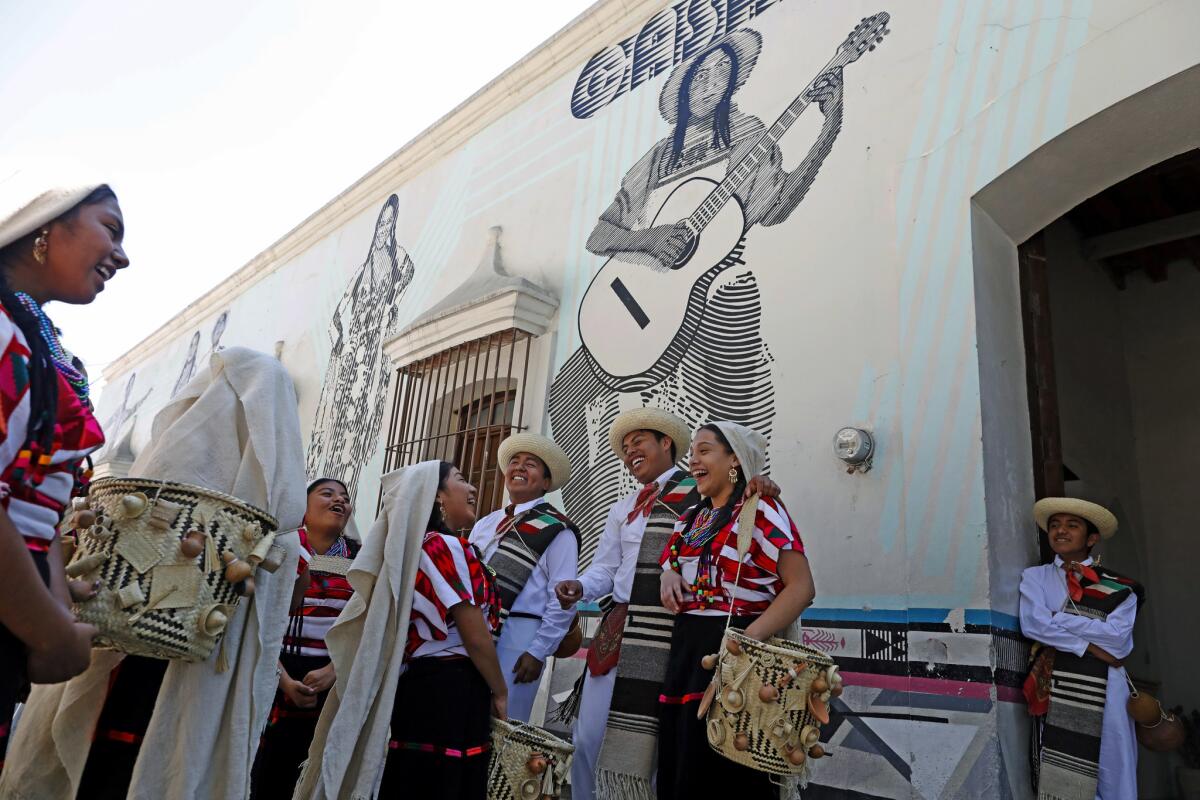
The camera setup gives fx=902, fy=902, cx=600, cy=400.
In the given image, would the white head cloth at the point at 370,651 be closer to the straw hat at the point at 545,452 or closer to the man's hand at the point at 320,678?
the man's hand at the point at 320,678

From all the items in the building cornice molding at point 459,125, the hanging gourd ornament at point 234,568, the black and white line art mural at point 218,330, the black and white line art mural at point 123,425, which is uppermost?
the building cornice molding at point 459,125

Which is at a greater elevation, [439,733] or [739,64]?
[739,64]

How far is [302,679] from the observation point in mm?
3127

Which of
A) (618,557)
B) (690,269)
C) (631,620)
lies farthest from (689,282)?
(631,620)

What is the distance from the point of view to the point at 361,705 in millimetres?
2598

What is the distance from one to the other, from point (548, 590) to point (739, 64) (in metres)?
3.26

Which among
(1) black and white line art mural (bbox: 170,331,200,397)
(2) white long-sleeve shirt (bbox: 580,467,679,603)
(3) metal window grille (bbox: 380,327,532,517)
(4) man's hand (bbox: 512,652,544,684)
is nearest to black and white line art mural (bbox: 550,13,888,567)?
(3) metal window grille (bbox: 380,327,532,517)

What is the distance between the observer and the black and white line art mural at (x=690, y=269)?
464 centimetres

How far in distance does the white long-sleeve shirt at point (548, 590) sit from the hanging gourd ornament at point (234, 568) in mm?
1683

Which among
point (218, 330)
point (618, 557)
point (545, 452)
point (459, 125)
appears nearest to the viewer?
point (618, 557)

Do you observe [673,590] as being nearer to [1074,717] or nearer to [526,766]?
[526,766]

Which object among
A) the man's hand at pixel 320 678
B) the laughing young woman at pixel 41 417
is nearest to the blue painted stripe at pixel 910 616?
the man's hand at pixel 320 678

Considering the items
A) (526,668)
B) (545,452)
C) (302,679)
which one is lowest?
(302,679)

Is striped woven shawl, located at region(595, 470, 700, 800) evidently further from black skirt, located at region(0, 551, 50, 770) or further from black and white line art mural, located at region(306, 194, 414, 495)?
black and white line art mural, located at region(306, 194, 414, 495)
